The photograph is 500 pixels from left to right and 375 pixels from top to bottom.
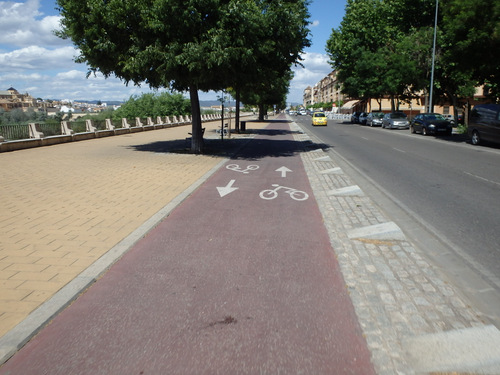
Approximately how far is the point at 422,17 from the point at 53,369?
44.2 m

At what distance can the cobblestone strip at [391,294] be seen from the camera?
3.03 m

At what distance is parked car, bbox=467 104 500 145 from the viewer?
59.6ft

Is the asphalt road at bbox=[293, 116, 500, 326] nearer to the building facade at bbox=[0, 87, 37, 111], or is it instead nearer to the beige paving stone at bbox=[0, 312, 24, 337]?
the beige paving stone at bbox=[0, 312, 24, 337]

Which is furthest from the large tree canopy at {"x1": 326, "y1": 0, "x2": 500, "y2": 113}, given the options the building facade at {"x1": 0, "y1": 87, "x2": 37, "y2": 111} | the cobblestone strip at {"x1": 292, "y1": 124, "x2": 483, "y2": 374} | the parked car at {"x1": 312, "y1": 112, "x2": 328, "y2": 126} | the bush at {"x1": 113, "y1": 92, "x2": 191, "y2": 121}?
the building facade at {"x1": 0, "y1": 87, "x2": 37, "y2": 111}

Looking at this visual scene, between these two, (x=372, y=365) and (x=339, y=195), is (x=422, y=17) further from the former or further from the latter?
(x=372, y=365)

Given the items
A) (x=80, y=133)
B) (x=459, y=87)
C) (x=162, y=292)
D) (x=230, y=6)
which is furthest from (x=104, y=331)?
(x=459, y=87)

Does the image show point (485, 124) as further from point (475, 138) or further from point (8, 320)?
point (8, 320)

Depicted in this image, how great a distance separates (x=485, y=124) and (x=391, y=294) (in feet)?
60.7

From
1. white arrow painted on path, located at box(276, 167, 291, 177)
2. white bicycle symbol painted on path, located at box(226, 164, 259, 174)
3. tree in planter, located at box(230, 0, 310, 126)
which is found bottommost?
white arrow painted on path, located at box(276, 167, 291, 177)

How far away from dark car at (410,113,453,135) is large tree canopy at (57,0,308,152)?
52.9 feet

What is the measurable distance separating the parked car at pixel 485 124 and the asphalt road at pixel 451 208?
15.1 feet

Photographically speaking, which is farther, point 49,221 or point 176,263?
point 49,221

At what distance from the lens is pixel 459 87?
3903cm

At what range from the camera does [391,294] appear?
12.3 ft
